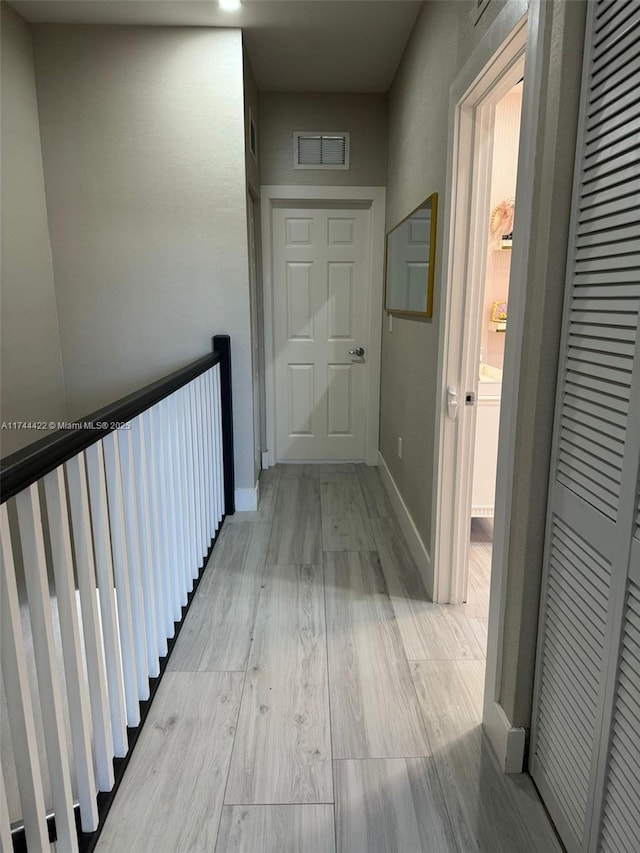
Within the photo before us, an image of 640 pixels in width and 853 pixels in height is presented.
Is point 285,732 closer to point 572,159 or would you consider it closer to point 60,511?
point 60,511

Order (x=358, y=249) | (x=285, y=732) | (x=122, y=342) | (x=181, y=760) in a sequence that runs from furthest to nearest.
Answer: (x=358, y=249) → (x=122, y=342) → (x=285, y=732) → (x=181, y=760)

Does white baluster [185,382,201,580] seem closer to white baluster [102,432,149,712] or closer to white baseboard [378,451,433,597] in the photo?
white baluster [102,432,149,712]

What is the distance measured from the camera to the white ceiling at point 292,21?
8.47 ft

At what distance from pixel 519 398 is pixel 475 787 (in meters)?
1.05

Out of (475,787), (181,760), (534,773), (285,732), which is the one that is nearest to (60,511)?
(181,760)

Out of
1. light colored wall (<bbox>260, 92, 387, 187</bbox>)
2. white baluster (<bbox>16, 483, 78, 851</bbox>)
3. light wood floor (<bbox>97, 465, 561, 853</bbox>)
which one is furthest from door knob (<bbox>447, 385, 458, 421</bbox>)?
light colored wall (<bbox>260, 92, 387, 187</bbox>)

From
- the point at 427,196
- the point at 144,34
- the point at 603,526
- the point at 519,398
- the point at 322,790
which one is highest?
the point at 144,34

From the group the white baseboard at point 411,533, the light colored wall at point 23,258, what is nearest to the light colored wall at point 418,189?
the white baseboard at point 411,533

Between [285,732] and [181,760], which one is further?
[285,732]

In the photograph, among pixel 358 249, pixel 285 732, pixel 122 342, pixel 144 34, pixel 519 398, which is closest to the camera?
pixel 519 398

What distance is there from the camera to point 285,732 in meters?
1.65

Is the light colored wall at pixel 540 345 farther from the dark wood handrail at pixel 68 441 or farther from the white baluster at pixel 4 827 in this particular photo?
the white baluster at pixel 4 827

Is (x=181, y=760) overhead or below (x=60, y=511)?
below

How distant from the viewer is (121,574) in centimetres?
149
